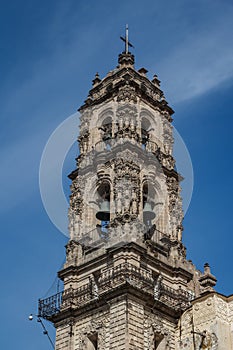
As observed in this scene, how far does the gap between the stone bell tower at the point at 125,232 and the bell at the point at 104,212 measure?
60 millimetres

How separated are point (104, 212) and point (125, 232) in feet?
11.8

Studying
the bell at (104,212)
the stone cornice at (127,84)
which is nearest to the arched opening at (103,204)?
the bell at (104,212)

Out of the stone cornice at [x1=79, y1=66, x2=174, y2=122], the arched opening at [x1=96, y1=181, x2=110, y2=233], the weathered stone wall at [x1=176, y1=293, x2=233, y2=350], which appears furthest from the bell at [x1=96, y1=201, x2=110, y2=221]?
the stone cornice at [x1=79, y1=66, x2=174, y2=122]

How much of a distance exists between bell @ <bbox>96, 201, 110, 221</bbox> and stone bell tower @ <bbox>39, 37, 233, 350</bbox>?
60 mm

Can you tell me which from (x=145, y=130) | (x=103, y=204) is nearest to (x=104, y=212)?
(x=103, y=204)

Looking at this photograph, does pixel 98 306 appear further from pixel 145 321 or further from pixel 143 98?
pixel 143 98

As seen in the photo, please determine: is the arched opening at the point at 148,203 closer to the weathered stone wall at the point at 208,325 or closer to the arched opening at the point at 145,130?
the arched opening at the point at 145,130

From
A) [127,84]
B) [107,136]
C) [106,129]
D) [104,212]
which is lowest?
→ [104,212]

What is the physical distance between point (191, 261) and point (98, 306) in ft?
33.8

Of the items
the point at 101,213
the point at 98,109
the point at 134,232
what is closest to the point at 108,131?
the point at 98,109

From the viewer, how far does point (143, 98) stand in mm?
44875

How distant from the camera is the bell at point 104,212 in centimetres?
3903

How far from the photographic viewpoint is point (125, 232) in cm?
3603

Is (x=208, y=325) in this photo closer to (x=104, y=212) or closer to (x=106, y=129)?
(x=104, y=212)
